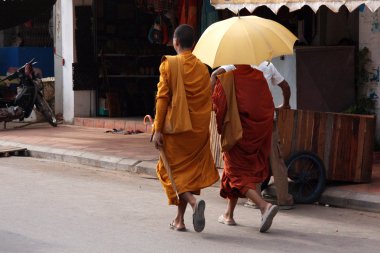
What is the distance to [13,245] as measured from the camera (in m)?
6.78

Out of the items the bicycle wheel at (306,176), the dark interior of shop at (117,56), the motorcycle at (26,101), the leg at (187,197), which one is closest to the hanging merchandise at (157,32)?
the dark interior of shop at (117,56)

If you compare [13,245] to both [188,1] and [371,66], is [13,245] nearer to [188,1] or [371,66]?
[371,66]

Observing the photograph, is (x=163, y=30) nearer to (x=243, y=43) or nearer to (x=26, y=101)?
(x=26, y=101)

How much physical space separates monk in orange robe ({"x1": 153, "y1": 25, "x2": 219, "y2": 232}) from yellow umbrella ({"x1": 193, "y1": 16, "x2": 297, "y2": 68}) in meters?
0.20

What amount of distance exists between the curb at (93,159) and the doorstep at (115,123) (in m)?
2.51

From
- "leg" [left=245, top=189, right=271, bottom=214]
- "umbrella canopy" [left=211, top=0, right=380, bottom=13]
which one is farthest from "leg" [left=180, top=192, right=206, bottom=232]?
"umbrella canopy" [left=211, top=0, right=380, bottom=13]

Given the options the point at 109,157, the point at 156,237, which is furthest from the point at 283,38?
the point at 109,157

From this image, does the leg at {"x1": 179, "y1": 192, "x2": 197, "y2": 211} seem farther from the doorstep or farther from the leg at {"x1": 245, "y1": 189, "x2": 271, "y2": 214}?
the doorstep

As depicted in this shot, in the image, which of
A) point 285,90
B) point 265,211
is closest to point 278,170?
point 285,90

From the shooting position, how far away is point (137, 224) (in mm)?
7812

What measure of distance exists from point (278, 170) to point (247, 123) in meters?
1.27

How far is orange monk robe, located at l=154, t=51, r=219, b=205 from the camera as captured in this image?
294 inches

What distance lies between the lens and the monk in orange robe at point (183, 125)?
744 centimetres

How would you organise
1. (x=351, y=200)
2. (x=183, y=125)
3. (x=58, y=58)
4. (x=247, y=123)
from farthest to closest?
(x=58, y=58), (x=351, y=200), (x=247, y=123), (x=183, y=125)
